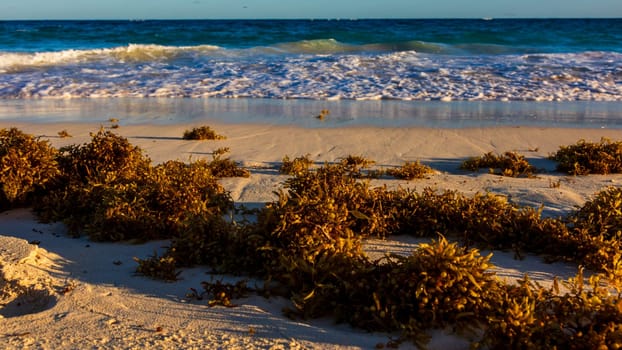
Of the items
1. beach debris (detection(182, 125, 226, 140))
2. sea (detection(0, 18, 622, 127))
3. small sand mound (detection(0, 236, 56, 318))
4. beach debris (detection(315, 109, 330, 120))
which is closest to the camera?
small sand mound (detection(0, 236, 56, 318))

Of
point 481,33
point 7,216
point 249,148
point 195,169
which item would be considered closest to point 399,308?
point 195,169

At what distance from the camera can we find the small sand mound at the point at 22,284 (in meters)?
2.91

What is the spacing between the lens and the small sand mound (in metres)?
2.91

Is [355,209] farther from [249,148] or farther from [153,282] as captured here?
Result: [249,148]

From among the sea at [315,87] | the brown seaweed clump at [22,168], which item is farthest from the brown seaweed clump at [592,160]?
the brown seaweed clump at [22,168]

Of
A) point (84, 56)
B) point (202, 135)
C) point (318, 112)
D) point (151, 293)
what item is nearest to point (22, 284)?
point (151, 293)

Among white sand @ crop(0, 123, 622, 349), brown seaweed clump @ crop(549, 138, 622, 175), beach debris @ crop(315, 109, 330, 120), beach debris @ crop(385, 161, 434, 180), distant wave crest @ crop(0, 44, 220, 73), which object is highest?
distant wave crest @ crop(0, 44, 220, 73)

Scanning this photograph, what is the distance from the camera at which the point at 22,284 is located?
3.04 meters

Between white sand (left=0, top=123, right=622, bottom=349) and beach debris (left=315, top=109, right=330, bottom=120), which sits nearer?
white sand (left=0, top=123, right=622, bottom=349)

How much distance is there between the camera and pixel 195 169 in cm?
414

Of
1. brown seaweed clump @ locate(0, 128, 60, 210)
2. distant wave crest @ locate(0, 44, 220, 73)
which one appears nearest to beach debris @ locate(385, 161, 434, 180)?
brown seaweed clump @ locate(0, 128, 60, 210)

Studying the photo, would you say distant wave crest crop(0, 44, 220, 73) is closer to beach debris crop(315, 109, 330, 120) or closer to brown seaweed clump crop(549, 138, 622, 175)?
beach debris crop(315, 109, 330, 120)

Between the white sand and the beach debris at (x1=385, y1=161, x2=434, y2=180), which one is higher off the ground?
the beach debris at (x1=385, y1=161, x2=434, y2=180)

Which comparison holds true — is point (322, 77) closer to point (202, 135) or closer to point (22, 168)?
point (202, 135)
